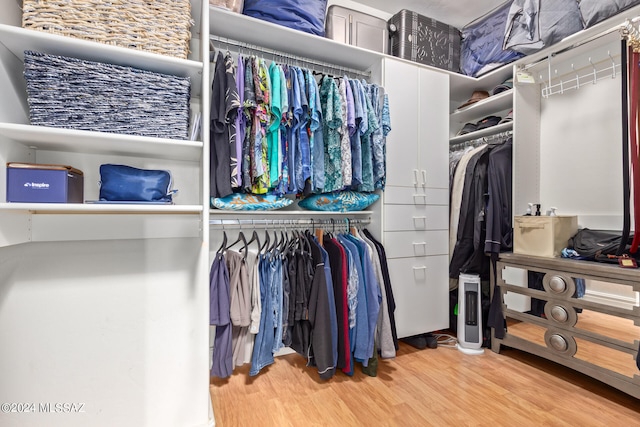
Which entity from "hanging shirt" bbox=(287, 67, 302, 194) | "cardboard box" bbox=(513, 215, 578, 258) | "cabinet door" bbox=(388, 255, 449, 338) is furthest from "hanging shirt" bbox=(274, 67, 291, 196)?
"cardboard box" bbox=(513, 215, 578, 258)

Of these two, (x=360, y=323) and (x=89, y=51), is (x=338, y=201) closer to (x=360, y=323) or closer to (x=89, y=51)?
(x=360, y=323)

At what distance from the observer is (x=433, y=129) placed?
2.21 m

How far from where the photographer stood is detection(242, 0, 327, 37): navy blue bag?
171cm

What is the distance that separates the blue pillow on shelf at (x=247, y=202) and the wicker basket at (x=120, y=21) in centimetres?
71

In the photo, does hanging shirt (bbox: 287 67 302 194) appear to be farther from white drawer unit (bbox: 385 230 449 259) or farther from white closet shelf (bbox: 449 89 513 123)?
white closet shelf (bbox: 449 89 513 123)

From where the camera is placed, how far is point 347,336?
171cm

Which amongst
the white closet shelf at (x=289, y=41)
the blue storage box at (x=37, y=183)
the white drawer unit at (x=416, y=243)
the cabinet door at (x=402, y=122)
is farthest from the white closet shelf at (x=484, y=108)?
the blue storage box at (x=37, y=183)

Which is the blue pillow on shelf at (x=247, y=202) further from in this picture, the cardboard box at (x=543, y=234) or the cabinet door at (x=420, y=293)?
the cardboard box at (x=543, y=234)

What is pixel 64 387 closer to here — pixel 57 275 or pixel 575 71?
pixel 57 275

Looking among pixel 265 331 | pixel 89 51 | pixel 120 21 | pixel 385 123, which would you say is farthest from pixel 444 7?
pixel 265 331

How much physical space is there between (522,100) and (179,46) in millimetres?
2378

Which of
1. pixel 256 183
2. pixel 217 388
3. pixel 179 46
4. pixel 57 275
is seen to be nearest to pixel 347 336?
pixel 217 388

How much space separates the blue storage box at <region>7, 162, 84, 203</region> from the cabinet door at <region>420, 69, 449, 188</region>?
2.01m

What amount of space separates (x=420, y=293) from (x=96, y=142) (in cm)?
208
